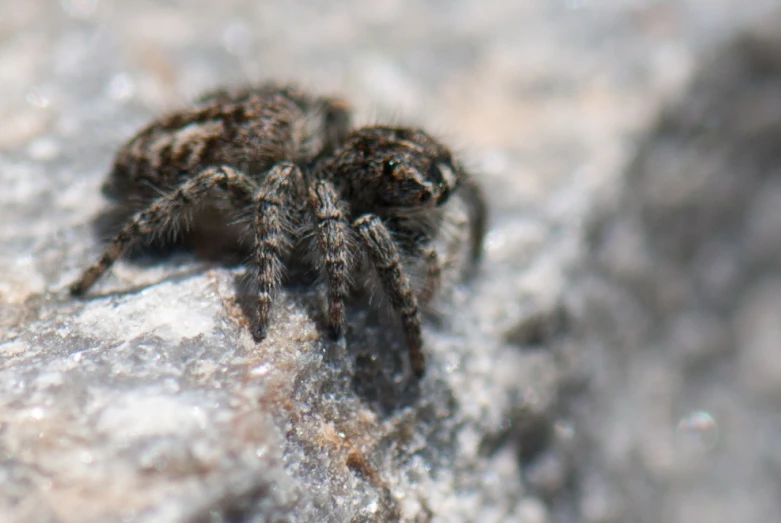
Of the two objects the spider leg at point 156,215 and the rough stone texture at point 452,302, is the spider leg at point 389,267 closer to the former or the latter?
the rough stone texture at point 452,302

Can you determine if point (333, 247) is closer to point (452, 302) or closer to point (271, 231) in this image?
point (271, 231)

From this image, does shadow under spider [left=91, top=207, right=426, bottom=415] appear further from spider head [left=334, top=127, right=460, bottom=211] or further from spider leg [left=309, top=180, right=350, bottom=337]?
spider head [left=334, top=127, right=460, bottom=211]

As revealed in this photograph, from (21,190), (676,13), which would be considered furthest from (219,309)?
(676,13)

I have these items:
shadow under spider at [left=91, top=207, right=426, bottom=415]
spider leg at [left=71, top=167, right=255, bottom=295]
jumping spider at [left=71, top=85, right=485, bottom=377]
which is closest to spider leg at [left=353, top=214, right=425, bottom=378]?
jumping spider at [left=71, top=85, right=485, bottom=377]

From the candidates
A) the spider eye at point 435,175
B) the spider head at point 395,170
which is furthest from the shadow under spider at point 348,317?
the spider eye at point 435,175

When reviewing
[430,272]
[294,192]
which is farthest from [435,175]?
[294,192]
